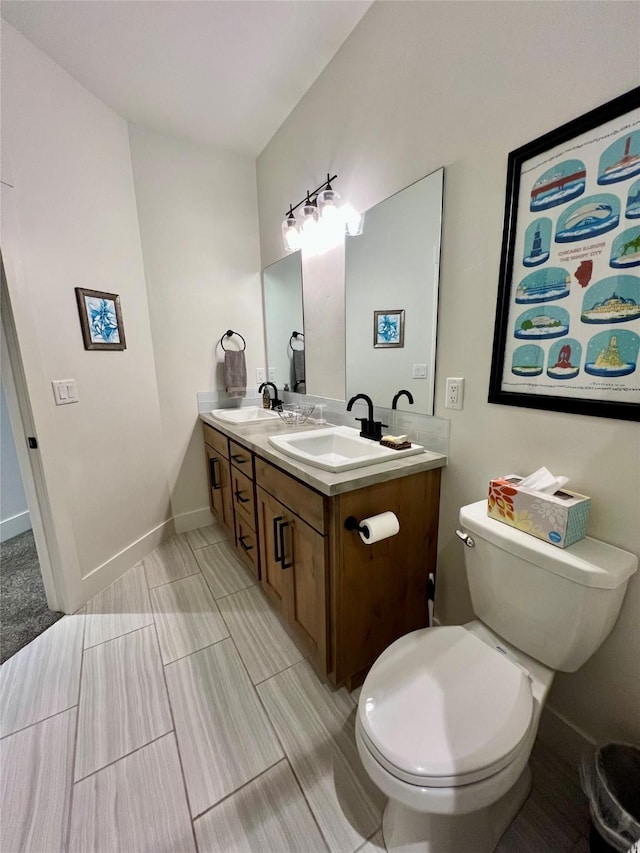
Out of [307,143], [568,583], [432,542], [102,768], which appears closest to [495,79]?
[307,143]

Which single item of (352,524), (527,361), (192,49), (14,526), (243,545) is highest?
(192,49)

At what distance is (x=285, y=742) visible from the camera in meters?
1.14

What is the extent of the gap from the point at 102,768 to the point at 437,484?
1487 mm

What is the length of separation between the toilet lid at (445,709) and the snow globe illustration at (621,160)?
1.26 meters

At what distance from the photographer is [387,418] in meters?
1.59

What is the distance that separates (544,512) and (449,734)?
571 millimetres

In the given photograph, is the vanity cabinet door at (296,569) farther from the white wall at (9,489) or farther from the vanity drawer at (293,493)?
the white wall at (9,489)

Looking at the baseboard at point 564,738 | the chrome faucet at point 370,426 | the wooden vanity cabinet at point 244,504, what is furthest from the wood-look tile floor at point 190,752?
the chrome faucet at point 370,426

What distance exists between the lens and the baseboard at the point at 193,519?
8.14 feet

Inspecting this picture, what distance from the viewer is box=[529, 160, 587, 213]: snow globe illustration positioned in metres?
0.87

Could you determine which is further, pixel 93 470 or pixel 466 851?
pixel 93 470

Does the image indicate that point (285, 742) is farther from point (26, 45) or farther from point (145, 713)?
point (26, 45)

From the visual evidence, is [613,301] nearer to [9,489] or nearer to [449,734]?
[449,734]

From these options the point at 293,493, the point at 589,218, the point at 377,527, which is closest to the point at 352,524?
the point at 377,527
